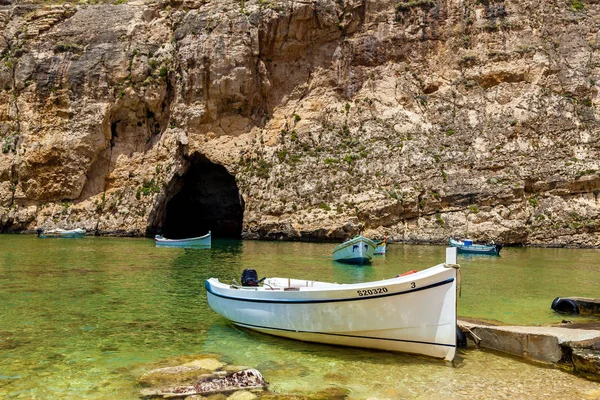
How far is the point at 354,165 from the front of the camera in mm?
46281

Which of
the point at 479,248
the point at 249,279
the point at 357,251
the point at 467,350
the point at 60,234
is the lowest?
the point at 60,234

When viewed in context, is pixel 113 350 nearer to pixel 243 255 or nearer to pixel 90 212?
pixel 243 255

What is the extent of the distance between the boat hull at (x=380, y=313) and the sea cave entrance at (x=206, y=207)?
151 feet

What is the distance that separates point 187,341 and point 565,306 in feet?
34.3

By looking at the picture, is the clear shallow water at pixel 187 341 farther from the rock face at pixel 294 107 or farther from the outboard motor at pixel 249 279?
the rock face at pixel 294 107

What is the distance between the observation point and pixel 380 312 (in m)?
9.64

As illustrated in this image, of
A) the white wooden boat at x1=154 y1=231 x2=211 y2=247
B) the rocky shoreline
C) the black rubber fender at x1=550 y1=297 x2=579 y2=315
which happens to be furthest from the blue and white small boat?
the rocky shoreline

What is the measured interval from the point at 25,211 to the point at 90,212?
6.55 m

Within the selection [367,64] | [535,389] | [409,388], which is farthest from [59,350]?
[367,64]

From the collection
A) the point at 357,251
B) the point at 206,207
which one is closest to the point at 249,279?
the point at 357,251

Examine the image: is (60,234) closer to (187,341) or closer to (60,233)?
(60,233)

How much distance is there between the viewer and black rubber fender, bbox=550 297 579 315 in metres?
13.8

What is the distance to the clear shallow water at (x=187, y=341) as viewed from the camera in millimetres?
8039

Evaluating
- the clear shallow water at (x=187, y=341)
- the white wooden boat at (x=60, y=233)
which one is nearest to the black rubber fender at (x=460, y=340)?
the clear shallow water at (x=187, y=341)
